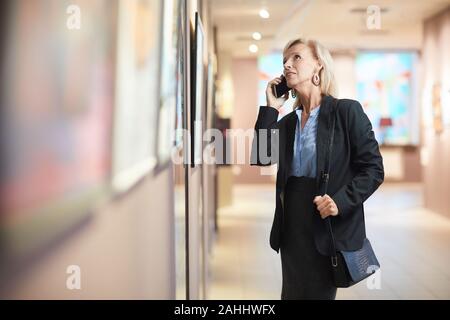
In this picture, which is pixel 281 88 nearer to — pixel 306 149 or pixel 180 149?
pixel 306 149

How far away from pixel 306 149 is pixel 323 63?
17 centimetres

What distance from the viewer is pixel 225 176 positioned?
9.08 metres

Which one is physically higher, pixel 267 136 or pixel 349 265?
pixel 267 136

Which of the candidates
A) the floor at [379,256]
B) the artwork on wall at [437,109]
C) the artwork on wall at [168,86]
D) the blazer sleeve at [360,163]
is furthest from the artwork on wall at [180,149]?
the artwork on wall at [437,109]

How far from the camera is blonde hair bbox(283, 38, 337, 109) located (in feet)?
3.70

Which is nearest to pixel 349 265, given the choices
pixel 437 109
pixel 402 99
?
pixel 437 109

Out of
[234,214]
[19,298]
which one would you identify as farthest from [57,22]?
[234,214]

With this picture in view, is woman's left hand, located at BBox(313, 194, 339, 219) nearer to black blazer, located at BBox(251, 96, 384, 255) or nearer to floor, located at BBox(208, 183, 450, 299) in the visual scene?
black blazer, located at BBox(251, 96, 384, 255)

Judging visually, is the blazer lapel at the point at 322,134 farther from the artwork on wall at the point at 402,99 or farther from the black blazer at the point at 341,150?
the artwork on wall at the point at 402,99

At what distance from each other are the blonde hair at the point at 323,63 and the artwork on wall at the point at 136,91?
0.87 feet

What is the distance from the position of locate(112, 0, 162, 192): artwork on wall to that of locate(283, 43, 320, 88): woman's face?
0.84 ft

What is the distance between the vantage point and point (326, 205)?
1.15 m
